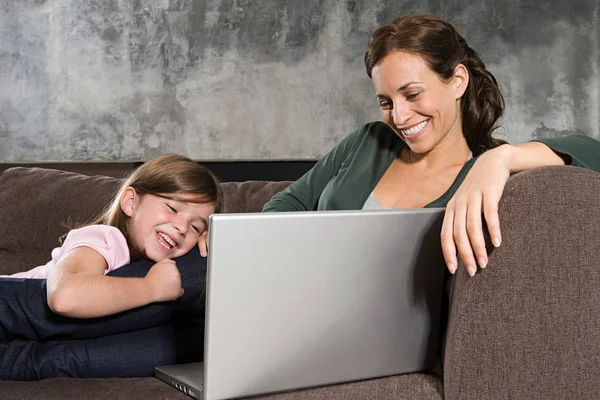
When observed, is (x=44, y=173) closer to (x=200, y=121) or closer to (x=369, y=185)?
(x=369, y=185)

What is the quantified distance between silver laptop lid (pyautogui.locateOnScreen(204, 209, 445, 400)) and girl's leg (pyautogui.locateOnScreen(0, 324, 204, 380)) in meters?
0.36

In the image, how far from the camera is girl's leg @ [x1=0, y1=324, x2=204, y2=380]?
4.39 feet

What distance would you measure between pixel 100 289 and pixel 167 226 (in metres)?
0.37

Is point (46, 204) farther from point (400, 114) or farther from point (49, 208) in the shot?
point (400, 114)

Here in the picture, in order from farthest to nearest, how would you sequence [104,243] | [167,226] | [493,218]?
[167,226] → [104,243] → [493,218]

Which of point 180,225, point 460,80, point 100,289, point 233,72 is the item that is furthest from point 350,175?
point 233,72

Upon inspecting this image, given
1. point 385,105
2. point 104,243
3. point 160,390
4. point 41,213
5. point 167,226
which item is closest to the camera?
point 160,390

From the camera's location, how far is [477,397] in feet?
3.69

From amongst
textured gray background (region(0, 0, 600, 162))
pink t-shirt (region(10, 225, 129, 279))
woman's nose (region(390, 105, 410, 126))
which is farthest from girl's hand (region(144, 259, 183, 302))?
textured gray background (region(0, 0, 600, 162))

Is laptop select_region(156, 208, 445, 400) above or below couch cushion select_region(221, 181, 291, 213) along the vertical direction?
above

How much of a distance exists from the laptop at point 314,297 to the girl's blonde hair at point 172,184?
619 mm

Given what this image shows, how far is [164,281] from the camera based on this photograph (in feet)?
4.67

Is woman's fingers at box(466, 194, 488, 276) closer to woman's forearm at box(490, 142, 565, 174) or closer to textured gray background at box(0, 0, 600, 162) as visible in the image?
woman's forearm at box(490, 142, 565, 174)

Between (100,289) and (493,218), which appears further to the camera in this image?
(100,289)
